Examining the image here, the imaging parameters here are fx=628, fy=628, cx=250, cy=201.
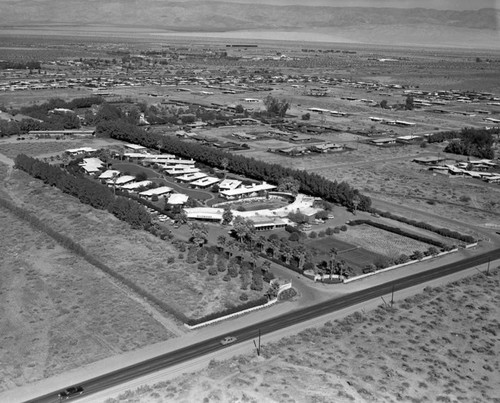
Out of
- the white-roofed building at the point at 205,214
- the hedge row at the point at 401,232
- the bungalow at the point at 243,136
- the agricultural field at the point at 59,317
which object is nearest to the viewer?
the agricultural field at the point at 59,317

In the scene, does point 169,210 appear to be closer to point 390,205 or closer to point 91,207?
point 91,207

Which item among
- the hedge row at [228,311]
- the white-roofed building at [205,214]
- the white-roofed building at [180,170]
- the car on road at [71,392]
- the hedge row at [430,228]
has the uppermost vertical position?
the white-roofed building at [180,170]

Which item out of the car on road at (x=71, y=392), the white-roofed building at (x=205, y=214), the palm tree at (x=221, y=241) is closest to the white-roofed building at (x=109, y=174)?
the white-roofed building at (x=205, y=214)

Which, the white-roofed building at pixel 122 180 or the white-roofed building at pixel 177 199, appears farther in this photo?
the white-roofed building at pixel 122 180

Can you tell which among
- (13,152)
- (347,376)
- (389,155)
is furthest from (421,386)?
(13,152)

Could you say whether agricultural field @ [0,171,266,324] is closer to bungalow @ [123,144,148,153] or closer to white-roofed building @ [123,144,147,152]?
bungalow @ [123,144,148,153]

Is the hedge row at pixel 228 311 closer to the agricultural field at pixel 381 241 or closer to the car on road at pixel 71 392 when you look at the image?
the car on road at pixel 71 392
